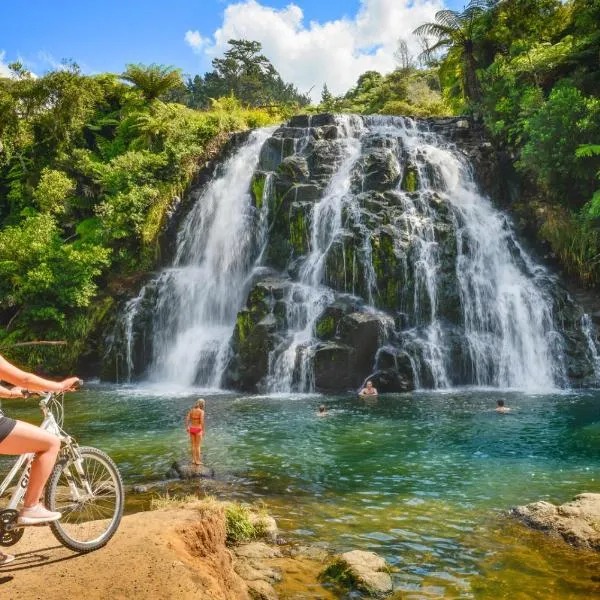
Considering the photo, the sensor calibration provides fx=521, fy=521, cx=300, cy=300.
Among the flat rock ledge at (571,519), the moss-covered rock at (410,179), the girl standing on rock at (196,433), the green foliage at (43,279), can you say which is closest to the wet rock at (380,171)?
the moss-covered rock at (410,179)

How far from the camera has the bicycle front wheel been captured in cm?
444

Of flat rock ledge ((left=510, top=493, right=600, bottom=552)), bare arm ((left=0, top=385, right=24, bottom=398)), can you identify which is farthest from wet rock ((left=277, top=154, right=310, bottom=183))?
bare arm ((left=0, top=385, right=24, bottom=398))

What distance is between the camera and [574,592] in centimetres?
569

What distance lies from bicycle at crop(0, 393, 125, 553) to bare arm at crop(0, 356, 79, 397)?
164mm

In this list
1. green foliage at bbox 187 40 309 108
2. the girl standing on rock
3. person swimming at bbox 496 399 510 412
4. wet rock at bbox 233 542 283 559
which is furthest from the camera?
green foliage at bbox 187 40 309 108

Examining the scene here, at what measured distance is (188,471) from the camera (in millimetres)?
9938

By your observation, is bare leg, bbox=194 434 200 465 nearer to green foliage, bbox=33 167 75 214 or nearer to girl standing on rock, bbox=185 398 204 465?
girl standing on rock, bbox=185 398 204 465

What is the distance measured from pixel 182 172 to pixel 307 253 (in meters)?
10.4

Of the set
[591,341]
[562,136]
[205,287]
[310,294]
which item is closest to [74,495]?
[310,294]

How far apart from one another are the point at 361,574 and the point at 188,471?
5128 millimetres

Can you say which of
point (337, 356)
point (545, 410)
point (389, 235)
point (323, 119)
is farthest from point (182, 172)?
point (545, 410)

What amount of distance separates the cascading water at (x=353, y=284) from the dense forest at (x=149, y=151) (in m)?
2.30

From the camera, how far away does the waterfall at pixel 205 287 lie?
2302 centimetres

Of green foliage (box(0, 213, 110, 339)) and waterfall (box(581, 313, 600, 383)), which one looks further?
green foliage (box(0, 213, 110, 339))
